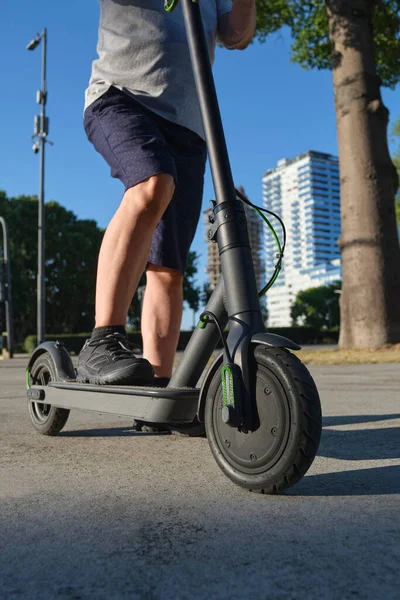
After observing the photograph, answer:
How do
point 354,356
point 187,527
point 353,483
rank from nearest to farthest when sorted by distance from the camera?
point 187,527 → point 353,483 → point 354,356

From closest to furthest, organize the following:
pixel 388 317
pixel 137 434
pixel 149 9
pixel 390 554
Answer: pixel 390 554 → pixel 149 9 → pixel 137 434 → pixel 388 317

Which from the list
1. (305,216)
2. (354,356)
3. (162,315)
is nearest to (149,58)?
(162,315)

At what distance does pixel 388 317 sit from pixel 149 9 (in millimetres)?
8359

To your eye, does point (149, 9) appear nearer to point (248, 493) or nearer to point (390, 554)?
point (248, 493)

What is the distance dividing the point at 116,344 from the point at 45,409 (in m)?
0.76

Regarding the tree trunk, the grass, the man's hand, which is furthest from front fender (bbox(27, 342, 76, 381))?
the tree trunk

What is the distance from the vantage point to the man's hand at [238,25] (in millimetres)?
2420

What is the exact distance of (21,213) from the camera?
4056 centimetres

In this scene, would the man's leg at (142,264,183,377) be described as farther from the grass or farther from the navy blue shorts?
the grass

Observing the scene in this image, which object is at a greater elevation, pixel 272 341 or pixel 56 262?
pixel 56 262

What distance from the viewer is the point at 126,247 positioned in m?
2.22

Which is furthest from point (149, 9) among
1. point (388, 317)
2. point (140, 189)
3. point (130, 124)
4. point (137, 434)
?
point (388, 317)

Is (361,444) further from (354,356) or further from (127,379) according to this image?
(354,356)

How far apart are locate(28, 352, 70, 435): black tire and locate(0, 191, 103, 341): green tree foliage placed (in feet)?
120
